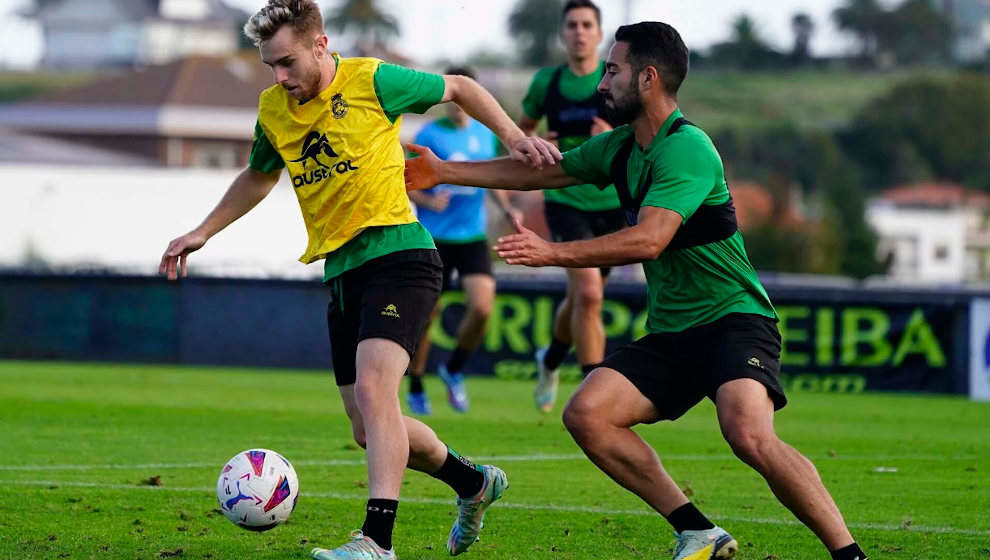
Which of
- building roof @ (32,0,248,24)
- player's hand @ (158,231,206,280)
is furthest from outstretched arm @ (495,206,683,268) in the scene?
building roof @ (32,0,248,24)

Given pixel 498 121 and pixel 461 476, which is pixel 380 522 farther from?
pixel 498 121

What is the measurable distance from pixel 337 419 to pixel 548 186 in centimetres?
685

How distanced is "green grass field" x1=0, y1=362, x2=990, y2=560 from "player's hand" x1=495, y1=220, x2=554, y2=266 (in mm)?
1608

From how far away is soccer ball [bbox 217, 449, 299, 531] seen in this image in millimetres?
7191

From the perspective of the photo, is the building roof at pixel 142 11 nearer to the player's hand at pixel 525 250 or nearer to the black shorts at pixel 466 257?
the black shorts at pixel 466 257

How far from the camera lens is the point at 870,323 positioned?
63.7 ft

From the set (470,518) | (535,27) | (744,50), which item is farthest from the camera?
(744,50)

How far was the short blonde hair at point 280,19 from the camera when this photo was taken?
7.02 meters

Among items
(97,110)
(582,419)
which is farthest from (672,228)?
(97,110)

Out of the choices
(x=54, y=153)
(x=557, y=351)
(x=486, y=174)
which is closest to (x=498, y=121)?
(x=486, y=174)

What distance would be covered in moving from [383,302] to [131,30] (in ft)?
535

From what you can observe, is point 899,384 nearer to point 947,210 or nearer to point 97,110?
point 97,110

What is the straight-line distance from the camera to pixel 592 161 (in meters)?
7.10

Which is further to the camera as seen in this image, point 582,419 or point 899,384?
point 899,384
